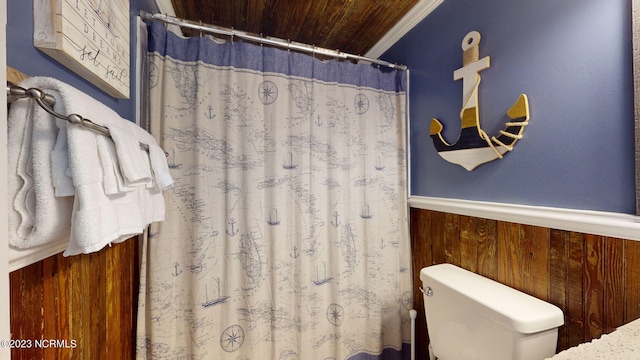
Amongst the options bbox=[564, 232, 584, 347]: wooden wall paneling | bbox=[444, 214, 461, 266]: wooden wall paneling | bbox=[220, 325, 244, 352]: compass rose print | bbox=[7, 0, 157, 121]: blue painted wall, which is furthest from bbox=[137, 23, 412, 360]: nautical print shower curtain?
bbox=[564, 232, 584, 347]: wooden wall paneling

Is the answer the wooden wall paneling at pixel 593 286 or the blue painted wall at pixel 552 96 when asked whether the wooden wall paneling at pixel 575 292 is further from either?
the blue painted wall at pixel 552 96

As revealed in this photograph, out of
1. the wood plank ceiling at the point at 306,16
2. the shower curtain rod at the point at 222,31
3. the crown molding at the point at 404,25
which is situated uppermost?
the wood plank ceiling at the point at 306,16

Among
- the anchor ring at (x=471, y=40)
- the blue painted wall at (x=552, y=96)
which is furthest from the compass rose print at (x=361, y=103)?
the anchor ring at (x=471, y=40)

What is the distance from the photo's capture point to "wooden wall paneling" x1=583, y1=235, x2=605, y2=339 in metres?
0.76

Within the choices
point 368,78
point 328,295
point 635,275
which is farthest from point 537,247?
point 368,78

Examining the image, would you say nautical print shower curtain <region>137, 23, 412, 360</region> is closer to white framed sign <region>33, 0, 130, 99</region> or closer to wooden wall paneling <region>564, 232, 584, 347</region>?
white framed sign <region>33, 0, 130, 99</region>

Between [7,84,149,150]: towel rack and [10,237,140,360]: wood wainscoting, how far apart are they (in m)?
0.31

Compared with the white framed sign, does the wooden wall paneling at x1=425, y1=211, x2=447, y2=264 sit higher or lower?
lower

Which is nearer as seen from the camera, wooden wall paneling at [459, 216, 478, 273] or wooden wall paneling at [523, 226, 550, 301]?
wooden wall paneling at [523, 226, 550, 301]

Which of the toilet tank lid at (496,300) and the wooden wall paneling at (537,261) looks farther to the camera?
the wooden wall paneling at (537,261)

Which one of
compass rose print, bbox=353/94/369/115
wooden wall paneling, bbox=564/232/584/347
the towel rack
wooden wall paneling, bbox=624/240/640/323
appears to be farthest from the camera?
compass rose print, bbox=353/94/369/115

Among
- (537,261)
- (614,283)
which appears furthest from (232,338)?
(614,283)

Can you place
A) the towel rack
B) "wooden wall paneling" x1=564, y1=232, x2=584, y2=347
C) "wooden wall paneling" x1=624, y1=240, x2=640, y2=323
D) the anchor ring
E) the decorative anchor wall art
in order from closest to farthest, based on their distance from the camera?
the towel rack → "wooden wall paneling" x1=624, y1=240, x2=640, y2=323 → "wooden wall paneling" x1=564, y1=232, x2=584, y2=347 → the decorative anchor wall art → the anchor ring

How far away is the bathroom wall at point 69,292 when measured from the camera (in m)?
0.48
